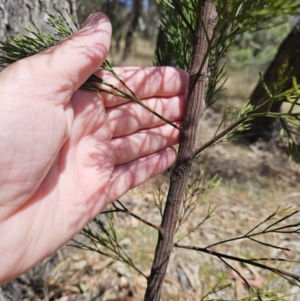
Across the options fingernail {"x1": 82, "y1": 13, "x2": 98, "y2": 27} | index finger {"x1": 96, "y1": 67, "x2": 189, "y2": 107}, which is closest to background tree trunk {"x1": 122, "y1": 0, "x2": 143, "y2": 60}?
index finger {"x1": 96, "y1": 67, "x2": 189, "y2": 107}

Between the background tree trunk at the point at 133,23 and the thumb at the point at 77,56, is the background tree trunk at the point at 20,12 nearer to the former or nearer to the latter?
the thumb at the point at 77,56

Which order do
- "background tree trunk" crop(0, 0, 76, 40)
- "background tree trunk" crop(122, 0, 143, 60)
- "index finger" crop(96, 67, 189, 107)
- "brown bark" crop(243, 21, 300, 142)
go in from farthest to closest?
1. "background tree trunk" crop(122, 0, 143, 60)
2. "brown bark" crop(243, 21, 300, 142)
3. "background tree trunk" crop(0, 0, 76, 40)
4. "index finger" crop(96, 67, 189, 107)

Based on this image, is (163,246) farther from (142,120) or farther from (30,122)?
(30,122)

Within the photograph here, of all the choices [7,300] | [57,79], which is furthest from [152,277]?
[7,300]

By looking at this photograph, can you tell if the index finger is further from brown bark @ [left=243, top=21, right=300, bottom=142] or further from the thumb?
brown bark @ [left=243, top=21, right=300, bottom=142]

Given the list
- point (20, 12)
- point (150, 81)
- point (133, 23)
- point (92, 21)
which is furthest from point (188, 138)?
point (133, 23)

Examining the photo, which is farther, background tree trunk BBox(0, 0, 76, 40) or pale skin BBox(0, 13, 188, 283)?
background tree trunk BBox(0, 0, 76, 40)

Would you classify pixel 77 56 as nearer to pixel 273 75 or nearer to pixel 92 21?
pixel 92 21
